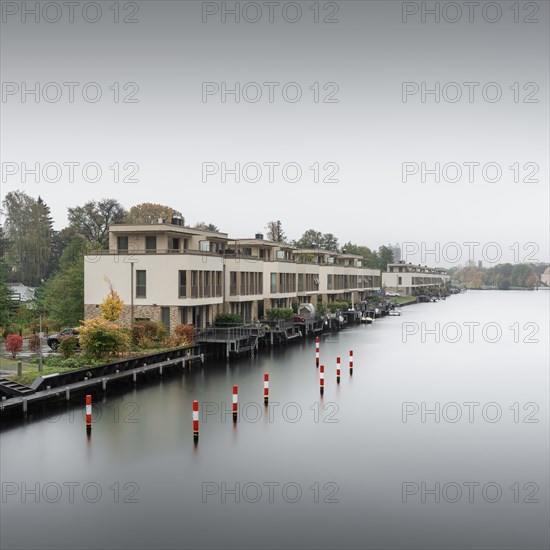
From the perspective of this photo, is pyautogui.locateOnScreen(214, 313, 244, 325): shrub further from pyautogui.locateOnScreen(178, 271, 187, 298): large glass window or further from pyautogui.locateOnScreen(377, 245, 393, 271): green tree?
pyautogui.locateOnScreen(377, 245, 393, 271): green tree

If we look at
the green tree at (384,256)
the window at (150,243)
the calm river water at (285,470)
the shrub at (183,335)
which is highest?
the green tree at (384,256)

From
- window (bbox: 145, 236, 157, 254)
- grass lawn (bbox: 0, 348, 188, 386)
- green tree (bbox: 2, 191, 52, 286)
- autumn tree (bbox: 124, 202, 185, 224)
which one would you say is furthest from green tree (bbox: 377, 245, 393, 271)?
grass lawn (bbox: 0, 348, 188, 386)

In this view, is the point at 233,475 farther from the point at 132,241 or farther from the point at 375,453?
the point at 132,241

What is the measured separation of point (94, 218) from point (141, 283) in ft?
169

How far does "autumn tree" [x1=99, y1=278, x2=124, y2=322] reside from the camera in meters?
40.0

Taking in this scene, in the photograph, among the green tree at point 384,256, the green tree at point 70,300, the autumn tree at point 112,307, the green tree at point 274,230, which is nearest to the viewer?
the autumn tree at point 112,307

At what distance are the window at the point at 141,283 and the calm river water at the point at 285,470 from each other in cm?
818

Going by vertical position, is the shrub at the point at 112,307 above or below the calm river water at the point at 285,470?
above

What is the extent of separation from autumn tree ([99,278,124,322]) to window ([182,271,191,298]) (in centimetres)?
412

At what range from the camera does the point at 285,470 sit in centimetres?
2086

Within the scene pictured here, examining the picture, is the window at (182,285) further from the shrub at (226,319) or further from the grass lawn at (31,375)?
the grass lawn at (31,375)

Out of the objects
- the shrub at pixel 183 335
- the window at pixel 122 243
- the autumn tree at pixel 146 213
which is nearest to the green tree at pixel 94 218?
the autumn tree at pixel 146 213

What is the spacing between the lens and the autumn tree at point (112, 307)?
3997 cm

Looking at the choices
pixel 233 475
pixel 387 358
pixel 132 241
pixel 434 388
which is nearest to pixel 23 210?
pixel 132 241
